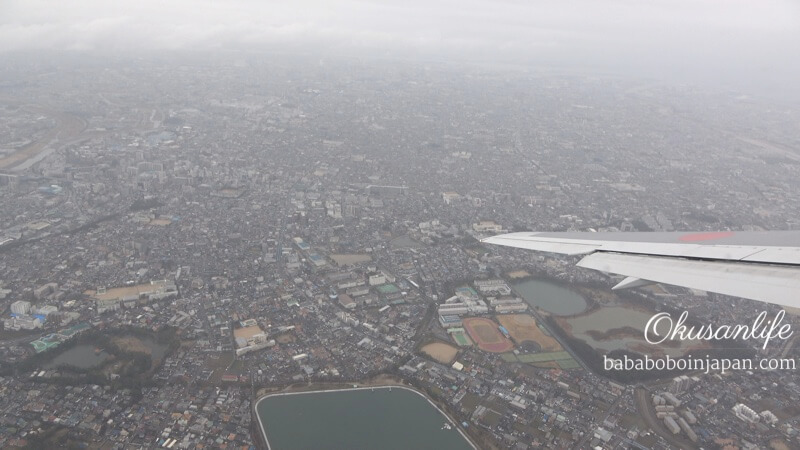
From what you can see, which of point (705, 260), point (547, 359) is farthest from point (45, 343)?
point (705, 260)

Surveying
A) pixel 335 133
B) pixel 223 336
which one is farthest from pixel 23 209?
pixel 335 133

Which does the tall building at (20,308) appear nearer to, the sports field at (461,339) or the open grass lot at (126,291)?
the open grass lot at (126,291)

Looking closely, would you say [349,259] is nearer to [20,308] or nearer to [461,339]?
[461,339]

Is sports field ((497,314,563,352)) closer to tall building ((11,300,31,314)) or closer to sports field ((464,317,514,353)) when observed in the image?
sports field ((464,317,514,353))

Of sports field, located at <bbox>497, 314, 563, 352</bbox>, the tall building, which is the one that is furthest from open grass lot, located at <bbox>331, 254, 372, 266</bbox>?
the tall building

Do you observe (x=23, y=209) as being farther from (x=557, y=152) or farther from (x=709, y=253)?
(x=557, y=152)

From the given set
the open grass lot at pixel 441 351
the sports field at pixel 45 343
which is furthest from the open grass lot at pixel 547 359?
the sports field at pixel 45 343
